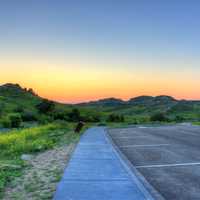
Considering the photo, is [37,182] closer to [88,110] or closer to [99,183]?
[99,183]

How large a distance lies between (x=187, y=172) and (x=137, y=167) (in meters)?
1.59

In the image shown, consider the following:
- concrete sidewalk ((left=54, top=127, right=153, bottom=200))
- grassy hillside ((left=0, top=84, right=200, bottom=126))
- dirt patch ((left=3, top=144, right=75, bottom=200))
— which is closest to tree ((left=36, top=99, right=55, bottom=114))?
grassy hillside ((left=0, top=84, right=200, bottom=126))

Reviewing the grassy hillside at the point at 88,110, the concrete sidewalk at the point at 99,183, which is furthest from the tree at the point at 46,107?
the concrete sidewalk at the point at 99,183

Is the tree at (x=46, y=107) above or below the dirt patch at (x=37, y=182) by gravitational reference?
above

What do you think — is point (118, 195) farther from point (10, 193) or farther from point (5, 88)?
point (5, 88)

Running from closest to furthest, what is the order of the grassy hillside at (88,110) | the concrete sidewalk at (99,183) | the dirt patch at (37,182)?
the concrete sidewalk at (99,183) → the dirt patch at (37,182) → the grassy hillside at (88,110)

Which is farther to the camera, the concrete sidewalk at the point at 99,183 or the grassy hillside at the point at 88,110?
the grassy hillside at the point at 88,110

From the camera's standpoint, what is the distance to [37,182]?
7.94m

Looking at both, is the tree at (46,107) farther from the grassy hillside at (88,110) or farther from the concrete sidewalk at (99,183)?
the concrete sidewalk at (99,183)

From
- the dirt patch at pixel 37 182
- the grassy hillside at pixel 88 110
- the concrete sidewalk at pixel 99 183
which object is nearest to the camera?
the concrete sidewalk at pixel 99 183

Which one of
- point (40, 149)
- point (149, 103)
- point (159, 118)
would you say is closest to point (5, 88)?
point (149, 103)

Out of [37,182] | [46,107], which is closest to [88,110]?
[46,107]

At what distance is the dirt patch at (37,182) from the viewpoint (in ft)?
22.2

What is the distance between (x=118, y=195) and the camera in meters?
6.52
